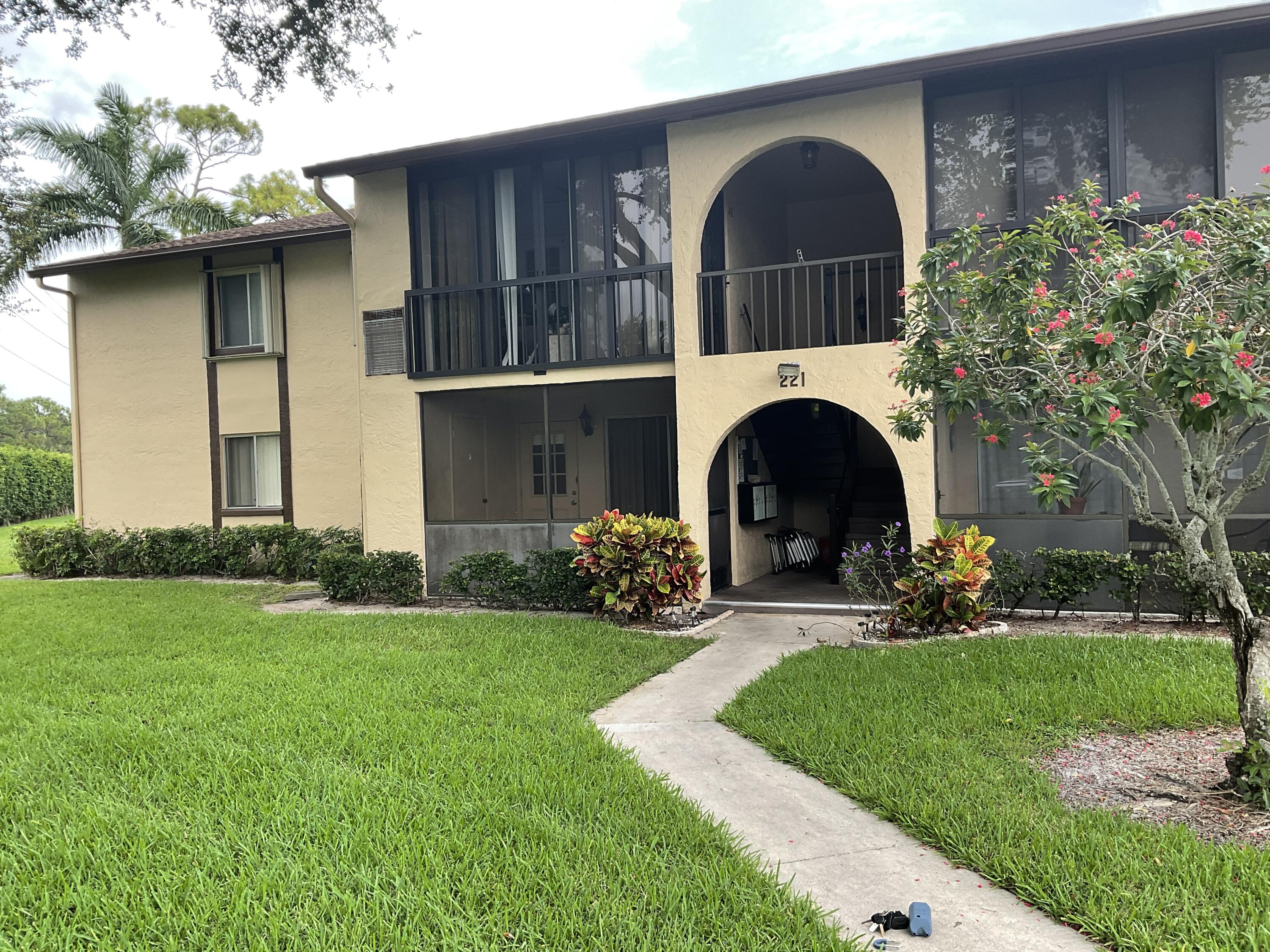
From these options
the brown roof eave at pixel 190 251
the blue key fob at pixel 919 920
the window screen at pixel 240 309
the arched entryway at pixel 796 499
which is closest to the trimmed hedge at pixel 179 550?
the window screen at pixel 240 309

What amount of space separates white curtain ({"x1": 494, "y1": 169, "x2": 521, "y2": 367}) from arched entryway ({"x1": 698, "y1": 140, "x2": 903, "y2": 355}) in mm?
2448

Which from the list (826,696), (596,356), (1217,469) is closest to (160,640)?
(596,356)

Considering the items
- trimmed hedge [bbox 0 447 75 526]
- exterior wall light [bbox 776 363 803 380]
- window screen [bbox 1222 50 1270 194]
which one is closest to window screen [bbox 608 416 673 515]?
exterior wall light [bbox 776 363 803 380]

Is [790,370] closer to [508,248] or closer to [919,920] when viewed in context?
[508,248]

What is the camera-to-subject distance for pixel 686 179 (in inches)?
388

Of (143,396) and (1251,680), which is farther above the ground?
(143,396)

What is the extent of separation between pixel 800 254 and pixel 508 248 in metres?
3.82

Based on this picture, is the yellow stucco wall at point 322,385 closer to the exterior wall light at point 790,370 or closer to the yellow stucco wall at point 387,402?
the yellow stucco wall at point 387,402

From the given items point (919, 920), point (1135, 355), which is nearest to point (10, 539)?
point (919, 920)

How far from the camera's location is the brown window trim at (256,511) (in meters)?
14.1

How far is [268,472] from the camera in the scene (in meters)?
14.4

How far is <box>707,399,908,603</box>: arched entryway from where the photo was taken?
11117 mm

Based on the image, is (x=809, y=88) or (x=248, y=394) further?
(x=248, y=394)

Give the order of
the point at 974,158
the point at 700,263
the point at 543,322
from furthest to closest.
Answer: the point at 543,322 → the point at 700,263 → the point at 974,158
